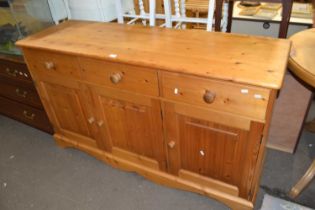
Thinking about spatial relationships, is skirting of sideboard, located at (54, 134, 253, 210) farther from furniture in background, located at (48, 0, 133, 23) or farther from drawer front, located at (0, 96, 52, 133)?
furniture in background, located at (48, 0, 133, 23)

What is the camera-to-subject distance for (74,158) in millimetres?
1732

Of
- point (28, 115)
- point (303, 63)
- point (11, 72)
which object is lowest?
point (28, 115)

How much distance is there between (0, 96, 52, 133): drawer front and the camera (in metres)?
1.84

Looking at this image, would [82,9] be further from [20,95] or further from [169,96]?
[169,96]

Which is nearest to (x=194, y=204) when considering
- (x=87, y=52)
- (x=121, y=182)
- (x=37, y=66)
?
(x=121, y=182)

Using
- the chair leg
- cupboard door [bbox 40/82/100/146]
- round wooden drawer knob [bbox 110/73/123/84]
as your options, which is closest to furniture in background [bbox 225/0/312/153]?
the chair leg

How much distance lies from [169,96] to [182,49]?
0.23 m

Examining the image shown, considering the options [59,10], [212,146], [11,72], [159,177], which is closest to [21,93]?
[11,72]

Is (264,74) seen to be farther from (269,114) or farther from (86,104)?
(86,104)

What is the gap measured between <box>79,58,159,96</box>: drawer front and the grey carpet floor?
2.16 ft

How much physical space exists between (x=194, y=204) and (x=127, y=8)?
5.25 feet

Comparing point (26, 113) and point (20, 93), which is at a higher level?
point (20, 93)

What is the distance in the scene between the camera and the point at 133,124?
1318 millimetres

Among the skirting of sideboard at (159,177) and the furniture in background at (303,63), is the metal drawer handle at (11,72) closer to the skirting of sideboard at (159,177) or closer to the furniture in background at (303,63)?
the skirting of sideboard at (159,177)
